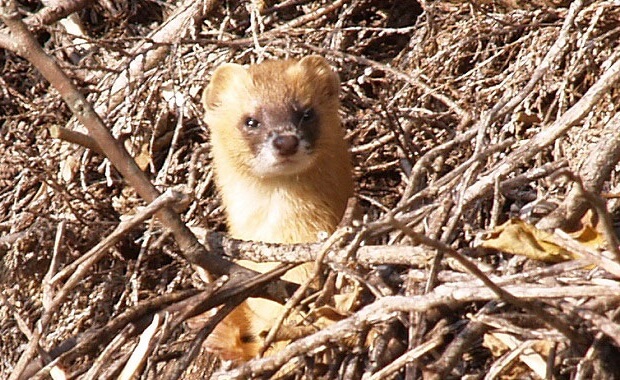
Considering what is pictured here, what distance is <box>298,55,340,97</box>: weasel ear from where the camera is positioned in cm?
469

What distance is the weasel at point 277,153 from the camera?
435cm

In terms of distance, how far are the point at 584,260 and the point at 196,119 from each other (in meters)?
2.78

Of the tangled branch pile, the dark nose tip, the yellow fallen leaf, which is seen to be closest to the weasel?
the dark nose tip

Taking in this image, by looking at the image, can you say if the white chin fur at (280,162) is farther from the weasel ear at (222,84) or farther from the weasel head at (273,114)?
the weasel ear at (222,84)

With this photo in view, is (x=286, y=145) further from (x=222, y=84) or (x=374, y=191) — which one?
(x=374, y=191)

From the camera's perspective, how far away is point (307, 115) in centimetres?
459

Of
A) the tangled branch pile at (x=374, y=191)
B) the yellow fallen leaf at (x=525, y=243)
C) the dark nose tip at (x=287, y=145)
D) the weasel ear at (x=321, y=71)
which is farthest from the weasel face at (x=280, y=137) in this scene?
the yellow fallen leaf at (x=525, y=243)

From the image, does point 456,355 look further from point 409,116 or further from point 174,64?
point 174,64

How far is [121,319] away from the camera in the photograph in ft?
10.6

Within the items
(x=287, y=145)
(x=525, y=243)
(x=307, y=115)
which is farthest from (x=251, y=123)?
(x=525, y=243)

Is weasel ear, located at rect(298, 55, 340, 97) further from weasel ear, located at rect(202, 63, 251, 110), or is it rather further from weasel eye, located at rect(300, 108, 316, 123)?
weasel ear, located at rect(202, 63, 251, 110)

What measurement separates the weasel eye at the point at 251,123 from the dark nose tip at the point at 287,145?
10.1 inches

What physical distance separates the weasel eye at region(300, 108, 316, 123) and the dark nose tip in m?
0.23

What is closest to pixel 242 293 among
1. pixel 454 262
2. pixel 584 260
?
pixel 454 262
